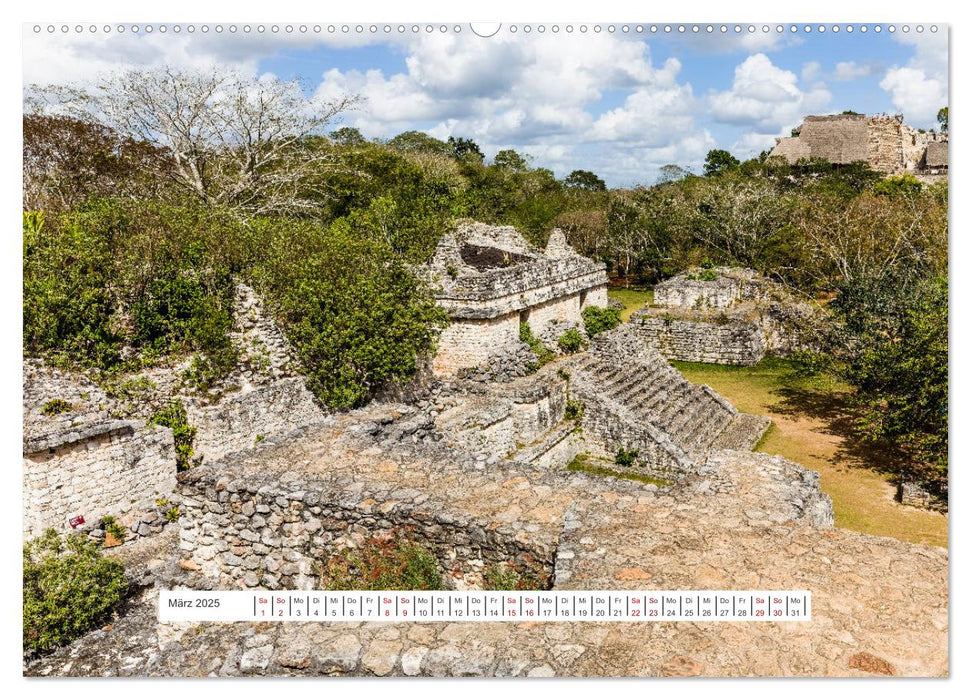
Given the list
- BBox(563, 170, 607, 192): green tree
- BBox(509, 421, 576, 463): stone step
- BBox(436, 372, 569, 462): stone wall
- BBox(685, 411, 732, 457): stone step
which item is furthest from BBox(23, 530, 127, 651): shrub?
BBox(563, 170, 607, 192): green tree

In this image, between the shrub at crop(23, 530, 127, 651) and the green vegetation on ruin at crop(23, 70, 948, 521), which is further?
the green vegetation on ruin at crop(23, 70, 948, 521)

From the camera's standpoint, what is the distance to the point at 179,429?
30.3 feet

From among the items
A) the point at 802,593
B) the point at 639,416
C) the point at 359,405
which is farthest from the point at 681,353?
the point at 802,593

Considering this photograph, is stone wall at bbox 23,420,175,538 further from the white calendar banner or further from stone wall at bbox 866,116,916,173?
stone wall at bbox 866,116,916,173

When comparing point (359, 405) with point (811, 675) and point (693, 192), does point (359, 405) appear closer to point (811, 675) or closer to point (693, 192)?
point (811, 675)

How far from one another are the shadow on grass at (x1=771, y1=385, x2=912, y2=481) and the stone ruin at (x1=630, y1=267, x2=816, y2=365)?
320cm

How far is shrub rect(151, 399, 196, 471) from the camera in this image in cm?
917

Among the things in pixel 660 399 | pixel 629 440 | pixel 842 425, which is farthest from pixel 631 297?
pixel 629 440

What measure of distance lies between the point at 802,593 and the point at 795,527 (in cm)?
91

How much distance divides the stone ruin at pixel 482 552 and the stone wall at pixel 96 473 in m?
0.05

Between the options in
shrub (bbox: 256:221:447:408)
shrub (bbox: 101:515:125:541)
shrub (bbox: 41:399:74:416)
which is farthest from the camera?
shrub (bbox: 256:221:447:408)

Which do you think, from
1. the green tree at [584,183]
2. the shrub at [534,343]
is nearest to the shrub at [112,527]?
the shrub at [534,343]

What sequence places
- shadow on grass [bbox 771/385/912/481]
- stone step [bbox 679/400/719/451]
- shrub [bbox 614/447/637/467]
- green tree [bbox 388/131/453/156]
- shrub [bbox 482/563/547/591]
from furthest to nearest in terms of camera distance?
green tree [bbox 388/131/453/156]
stone step [bbox 679/400/719/451]
shrub [bbox 614/447/637/467]
shadow on grass [bbox 771/385/912/481]
shrub [bbox 482/563/547/591]

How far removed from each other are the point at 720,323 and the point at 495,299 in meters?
9.45
